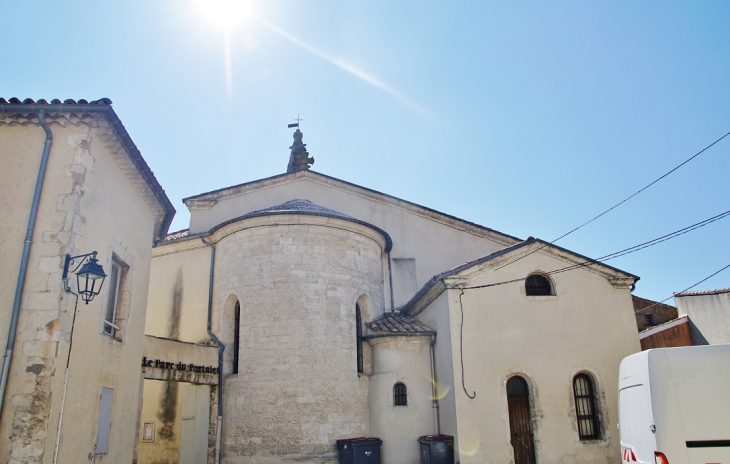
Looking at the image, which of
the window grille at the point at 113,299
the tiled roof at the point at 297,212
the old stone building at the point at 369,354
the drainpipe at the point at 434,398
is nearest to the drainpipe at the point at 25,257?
the window grille at the point at 113,299

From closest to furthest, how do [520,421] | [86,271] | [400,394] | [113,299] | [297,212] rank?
1. [86,271]
2. [113,299]
3. [520,421]
4. [400,394]
5. [297,212]

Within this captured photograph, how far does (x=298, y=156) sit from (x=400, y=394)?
10.6 metres

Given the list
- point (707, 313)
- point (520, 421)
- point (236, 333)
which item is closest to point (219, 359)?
point (236, 333)

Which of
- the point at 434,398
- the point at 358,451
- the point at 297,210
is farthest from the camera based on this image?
the point at 297,210

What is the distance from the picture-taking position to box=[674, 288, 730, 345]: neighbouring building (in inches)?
715

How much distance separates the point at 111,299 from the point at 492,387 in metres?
8.31

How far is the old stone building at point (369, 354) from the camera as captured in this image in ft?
41.5

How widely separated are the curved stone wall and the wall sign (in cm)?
57

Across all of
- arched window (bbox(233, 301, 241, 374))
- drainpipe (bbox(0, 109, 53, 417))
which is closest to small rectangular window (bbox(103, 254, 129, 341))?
drainpipe (bbox(0, 109, 53, 417))

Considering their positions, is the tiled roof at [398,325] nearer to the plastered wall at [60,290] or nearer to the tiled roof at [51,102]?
the plastered wall at [60,290]

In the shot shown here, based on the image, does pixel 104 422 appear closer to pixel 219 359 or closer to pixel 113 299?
pixel 113 299

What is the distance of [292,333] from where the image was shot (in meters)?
13.6

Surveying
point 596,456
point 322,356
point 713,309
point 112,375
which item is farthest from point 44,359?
point 713,309

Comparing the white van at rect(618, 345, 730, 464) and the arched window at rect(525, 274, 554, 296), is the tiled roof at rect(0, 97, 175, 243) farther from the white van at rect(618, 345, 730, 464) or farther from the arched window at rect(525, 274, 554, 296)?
the arched window at rect(525, 274, 554, 296)
